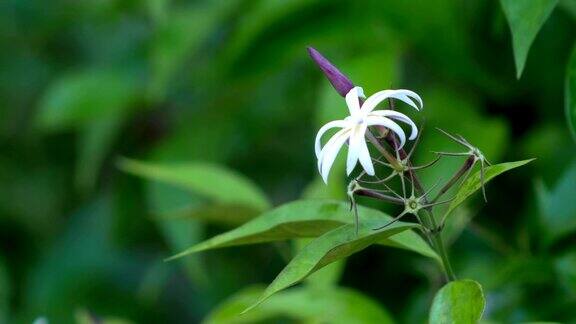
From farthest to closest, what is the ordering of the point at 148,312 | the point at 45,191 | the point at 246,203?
the point at 45,191 < the point at 148,312 < the point at 246,203

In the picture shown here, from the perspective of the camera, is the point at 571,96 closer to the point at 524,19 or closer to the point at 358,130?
the point at 524,19

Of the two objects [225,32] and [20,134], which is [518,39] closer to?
[225,32]

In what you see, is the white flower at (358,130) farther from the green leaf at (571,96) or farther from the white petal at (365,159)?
the green leaf at (571,96)

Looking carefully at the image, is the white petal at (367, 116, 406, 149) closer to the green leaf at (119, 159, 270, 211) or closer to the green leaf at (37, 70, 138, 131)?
the green leaf at (119, 159, 270, 211)

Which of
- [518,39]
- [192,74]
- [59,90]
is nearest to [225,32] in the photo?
[192,74]

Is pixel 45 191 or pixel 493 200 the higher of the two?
pixel 493 200

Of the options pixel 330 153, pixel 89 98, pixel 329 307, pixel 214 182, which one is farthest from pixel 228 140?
pixel 330 153

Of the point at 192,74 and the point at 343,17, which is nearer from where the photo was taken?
the point at 343,17

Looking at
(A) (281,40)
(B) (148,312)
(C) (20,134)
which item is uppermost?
(A) (281,40)
